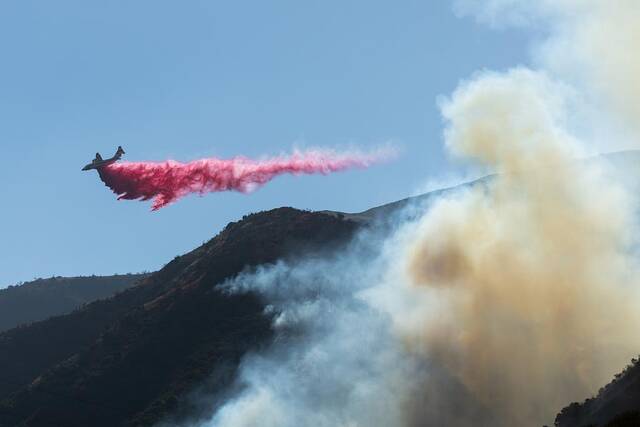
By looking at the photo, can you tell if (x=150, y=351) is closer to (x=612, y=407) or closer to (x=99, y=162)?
(x=99, y=162)

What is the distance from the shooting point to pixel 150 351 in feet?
567

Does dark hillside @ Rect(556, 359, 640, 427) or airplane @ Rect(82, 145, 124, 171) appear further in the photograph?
airplane @ Rect(82, 145, 124, 171)

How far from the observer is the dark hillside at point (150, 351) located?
160 meters

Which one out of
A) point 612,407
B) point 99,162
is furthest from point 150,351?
point 612,407

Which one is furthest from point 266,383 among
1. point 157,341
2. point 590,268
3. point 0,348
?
point 0,348

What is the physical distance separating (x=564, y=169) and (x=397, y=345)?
3629cm

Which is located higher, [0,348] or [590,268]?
[0,348]

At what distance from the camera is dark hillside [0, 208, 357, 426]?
159500mm

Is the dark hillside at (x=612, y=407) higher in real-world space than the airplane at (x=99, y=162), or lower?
lower

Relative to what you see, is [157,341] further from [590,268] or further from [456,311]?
[590,268]

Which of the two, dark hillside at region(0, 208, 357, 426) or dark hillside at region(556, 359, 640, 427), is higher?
dark hillside at region(0, 208, 357, 426)

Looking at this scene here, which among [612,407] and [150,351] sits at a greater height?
Answer: [150,351]

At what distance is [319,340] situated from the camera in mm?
162000

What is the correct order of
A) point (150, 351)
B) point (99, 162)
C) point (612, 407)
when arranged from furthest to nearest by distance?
1. point (150, 351)
2. point (99, 162)
3. point (612, 407)
